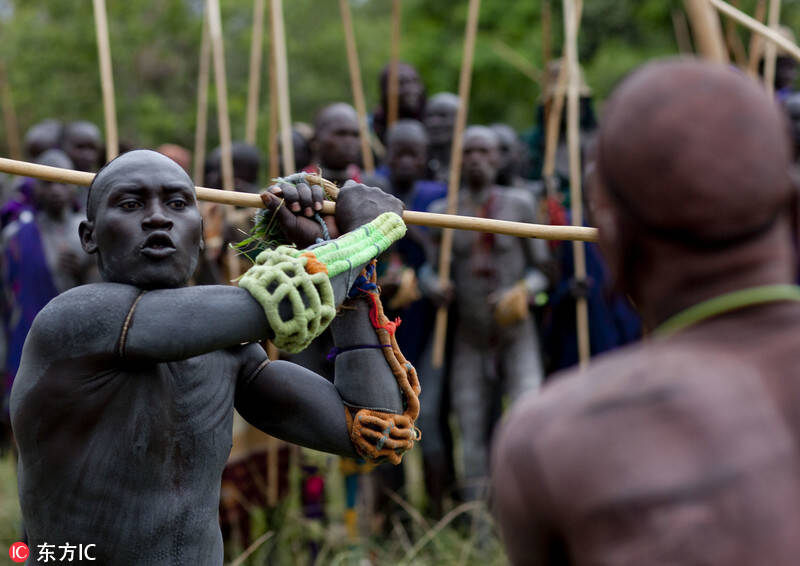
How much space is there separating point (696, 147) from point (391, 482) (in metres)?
5.37

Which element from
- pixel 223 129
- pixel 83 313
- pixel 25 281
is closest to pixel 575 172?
pixel 223 129

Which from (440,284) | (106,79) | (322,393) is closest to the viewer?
(322,393)

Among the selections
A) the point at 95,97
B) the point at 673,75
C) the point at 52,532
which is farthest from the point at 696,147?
the point at 95,97

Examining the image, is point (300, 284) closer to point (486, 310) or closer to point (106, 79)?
point (106, 79)

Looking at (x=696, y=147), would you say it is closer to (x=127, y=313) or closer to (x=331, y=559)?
(x=127, y=313)

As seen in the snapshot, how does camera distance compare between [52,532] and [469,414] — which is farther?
[469,414]

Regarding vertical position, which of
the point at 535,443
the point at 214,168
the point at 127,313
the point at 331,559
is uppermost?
the point at 214,168

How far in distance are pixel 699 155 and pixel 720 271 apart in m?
0.17

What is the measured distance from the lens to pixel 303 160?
7.55m

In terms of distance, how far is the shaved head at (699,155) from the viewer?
4.72 feet

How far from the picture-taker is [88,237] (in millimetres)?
2727

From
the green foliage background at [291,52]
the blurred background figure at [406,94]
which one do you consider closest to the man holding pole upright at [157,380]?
the blurred background figure at [406,94]

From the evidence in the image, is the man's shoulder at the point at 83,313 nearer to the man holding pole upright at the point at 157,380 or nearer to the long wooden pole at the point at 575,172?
the man holding pole upright at the point at 157,380

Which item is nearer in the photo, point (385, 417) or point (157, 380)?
point (157, 380)
